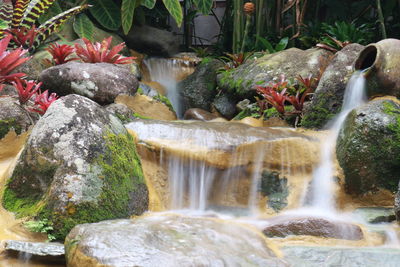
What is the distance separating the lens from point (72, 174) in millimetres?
3566

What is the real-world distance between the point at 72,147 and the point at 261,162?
2044mm

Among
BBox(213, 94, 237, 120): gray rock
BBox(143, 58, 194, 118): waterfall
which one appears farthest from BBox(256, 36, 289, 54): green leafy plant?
BBox(143, 58, 194, 118): waterfall

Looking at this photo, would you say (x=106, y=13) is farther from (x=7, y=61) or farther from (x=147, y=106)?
(x=7, y=61)

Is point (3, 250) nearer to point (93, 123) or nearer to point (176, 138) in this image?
point (93, 123)

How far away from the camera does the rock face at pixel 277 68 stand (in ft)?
22.8

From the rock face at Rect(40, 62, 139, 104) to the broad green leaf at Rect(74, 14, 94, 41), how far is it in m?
2.66

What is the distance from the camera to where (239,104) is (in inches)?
291

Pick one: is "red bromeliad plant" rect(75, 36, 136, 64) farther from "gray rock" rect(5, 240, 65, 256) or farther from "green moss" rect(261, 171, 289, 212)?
"gray rock" rect(5, 240, 65, 256)

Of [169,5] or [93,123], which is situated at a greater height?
[169,5]

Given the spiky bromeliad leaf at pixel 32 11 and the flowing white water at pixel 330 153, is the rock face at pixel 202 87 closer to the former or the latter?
the spiky bromeliad leaf at pixel 32 11

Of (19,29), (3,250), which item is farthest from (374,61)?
(19,29)

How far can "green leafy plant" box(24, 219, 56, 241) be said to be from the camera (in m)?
3.38

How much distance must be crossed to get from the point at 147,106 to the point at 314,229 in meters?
3.54

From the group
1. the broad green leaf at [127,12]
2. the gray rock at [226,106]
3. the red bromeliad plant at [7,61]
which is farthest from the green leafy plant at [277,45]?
the red bromeliad plant at [7,61]
